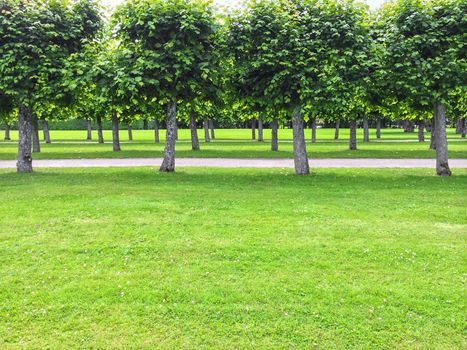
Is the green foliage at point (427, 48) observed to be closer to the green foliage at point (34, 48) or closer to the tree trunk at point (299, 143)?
the tree trunk at point (299, 143)

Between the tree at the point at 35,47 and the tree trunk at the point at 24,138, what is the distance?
3.29ft

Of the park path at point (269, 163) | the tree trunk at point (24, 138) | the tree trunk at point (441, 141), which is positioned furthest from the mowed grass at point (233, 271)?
the park path at point (269, 163)

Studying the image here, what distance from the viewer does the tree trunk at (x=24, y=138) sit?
59.0 feet

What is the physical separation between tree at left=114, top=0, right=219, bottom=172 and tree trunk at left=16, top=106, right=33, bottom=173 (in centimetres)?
546

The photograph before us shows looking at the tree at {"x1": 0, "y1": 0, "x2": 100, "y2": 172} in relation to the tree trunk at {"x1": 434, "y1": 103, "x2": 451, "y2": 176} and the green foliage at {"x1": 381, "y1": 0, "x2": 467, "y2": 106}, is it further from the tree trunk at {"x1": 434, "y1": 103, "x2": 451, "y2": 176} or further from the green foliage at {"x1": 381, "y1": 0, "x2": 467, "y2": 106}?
the tree trunk at {"x1": 434, "y1": 103, "x2": 451, "y2": 176}

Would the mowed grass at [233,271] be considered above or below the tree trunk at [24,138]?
below

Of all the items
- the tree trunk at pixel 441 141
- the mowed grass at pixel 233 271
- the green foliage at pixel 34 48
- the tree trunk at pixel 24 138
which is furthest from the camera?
the tree trunk at pixel 24 138

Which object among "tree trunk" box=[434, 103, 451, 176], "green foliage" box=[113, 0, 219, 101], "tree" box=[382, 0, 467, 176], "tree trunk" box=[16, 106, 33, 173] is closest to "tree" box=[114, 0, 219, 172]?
"green foliage" box=[113, 0, 219, 101]

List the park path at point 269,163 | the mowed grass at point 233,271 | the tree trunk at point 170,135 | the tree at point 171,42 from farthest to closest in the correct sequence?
the park path at point 269,163 < the tree trunk at point 170,135 < the tree at point 171,42 < the mowed grass at point 233,271

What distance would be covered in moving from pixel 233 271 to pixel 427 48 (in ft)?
42.4

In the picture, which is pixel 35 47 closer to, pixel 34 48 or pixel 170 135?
pixel 34 48

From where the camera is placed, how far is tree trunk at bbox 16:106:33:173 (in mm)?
17984

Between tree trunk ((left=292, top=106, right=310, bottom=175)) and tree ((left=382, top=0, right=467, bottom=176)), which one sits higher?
tree ((left=382, top=0, right=467, bottom=176))

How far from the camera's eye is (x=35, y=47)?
15.9m
